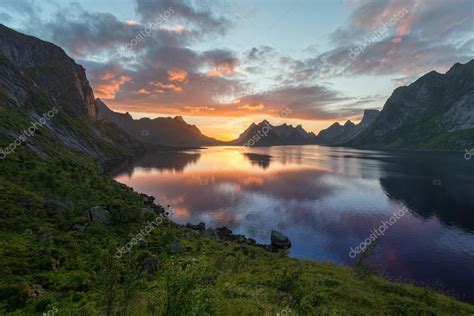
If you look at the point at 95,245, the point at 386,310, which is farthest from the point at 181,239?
the point at 386,310

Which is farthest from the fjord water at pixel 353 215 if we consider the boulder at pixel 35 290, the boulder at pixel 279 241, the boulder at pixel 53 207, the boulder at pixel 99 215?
the boulder at pixel 35 290

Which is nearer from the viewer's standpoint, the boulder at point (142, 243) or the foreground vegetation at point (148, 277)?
the foreground vegetation at point (148, 277)

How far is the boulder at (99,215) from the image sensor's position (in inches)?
1603

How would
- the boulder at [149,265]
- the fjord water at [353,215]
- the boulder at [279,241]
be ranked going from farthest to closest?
the boulder at [279,241] < the fjord water at [353,215] < the boulder at [149,265]

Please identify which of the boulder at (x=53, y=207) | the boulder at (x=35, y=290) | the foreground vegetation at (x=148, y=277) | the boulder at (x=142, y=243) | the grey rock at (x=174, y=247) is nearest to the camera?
the foreground vegetation at (x=148, y=277)

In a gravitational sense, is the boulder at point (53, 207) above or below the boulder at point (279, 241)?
above

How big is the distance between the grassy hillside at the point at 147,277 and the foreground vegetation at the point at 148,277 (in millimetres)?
68

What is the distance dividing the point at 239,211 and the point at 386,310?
54.2m

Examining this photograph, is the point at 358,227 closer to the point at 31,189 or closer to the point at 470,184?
the point at 31,189

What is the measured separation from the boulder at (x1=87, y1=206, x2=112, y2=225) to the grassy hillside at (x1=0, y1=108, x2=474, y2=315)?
0.87m

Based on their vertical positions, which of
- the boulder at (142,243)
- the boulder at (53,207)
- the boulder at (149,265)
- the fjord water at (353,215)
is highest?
the boulder at (53,207)

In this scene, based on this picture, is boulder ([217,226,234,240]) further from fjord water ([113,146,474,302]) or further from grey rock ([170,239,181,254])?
grey rock ([170,239,181,254])

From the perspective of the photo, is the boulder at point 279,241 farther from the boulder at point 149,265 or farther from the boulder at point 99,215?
the boulder at point 99,215

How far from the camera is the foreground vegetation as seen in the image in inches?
524
